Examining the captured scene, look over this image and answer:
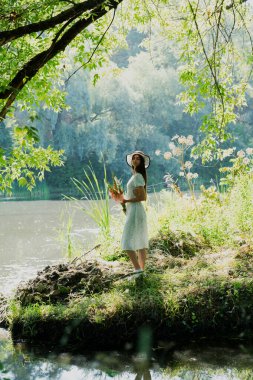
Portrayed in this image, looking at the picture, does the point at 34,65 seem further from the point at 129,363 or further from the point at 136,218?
the point at 129,363

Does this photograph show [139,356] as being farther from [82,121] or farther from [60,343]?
[82,121]

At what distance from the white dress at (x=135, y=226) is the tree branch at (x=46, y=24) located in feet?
6.87

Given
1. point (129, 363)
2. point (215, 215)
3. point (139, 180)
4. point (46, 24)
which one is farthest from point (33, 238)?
point (46, 24)

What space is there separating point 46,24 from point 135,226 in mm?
2568

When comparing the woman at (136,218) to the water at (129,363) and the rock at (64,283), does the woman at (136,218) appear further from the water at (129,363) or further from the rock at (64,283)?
the water at (129,363)

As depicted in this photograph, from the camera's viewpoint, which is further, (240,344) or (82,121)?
(82,121)

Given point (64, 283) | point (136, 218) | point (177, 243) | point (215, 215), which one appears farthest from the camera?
point (215, 215)

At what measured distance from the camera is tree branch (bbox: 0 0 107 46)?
15.8 ft

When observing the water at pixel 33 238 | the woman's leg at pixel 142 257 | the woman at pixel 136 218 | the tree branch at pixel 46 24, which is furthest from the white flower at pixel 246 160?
the tree branch at pixel 46 24

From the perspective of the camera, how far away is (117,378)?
4723 mm

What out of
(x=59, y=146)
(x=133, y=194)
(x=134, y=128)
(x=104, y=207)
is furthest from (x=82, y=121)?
(x=133, y=194)

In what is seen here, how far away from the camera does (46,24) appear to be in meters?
5.02

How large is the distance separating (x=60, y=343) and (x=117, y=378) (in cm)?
112

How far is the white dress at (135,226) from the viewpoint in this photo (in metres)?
6.46
